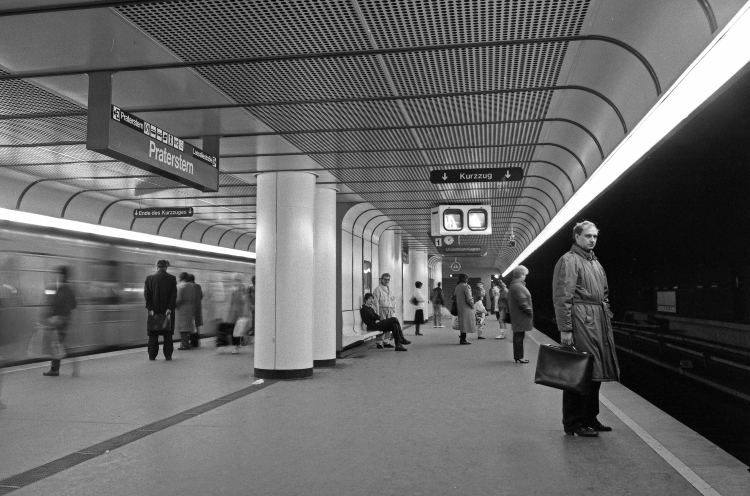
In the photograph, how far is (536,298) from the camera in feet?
139

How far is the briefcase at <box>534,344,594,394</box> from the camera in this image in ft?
17.9

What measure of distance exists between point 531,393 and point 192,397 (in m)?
4.20

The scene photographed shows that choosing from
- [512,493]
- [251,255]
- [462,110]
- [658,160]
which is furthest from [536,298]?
[512,493]

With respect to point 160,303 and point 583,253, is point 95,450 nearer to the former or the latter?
point 583,253

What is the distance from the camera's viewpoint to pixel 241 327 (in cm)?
1447

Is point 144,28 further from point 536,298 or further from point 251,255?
point 536,298

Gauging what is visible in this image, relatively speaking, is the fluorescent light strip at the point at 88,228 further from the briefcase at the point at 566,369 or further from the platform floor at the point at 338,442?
the briefcase at the point at 566,369

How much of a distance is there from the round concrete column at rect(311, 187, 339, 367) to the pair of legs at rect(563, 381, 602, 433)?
20.7 ft

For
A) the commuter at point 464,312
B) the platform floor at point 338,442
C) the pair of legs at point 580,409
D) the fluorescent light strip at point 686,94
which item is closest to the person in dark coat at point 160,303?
the platform floor at point 338,442

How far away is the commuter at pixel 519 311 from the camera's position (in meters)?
11.6

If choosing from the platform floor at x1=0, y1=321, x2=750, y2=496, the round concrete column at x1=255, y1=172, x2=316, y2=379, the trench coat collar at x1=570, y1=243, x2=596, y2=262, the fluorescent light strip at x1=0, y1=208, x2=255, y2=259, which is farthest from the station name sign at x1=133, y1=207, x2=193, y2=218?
the trench coat collar at x1=570, y1=243, x2=596, y2=262

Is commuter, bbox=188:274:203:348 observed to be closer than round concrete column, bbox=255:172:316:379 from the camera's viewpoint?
No

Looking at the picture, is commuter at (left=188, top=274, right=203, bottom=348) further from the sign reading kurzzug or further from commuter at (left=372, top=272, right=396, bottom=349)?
the sign reading kurzzug

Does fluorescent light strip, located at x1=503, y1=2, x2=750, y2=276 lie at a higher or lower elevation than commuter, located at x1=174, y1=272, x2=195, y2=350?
higher
